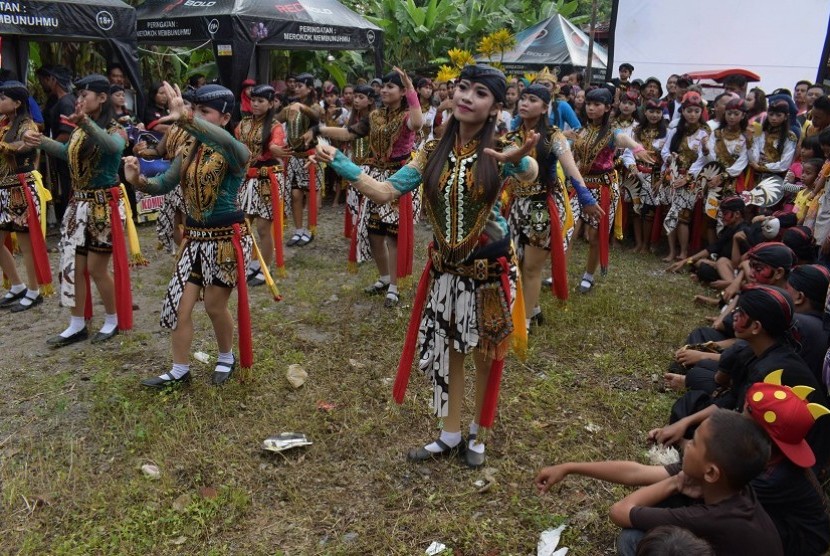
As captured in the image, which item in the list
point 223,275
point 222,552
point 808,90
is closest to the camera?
point 222,552

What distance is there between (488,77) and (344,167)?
859 millimetres

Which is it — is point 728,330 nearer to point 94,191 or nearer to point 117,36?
point 94,191

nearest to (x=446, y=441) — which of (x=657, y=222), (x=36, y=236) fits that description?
(x=36, y=236)

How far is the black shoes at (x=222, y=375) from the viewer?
488 centimetres

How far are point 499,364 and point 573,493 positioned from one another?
0.78 m

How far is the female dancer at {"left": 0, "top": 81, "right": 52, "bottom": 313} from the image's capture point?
19.0 ft

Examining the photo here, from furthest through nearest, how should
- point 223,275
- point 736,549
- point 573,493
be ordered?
point 223,275 → point 573,493 → point 736,549

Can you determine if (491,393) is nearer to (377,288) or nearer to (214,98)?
(214,98)

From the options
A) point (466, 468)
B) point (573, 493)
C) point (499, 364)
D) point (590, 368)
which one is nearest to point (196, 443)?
point (466, 468)

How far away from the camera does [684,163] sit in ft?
28.2

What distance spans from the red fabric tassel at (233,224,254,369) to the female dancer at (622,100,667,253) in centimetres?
570

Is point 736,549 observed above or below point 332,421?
above

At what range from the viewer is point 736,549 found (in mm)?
2490

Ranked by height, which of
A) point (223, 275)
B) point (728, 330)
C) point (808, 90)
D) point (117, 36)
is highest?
point (117, 36)
